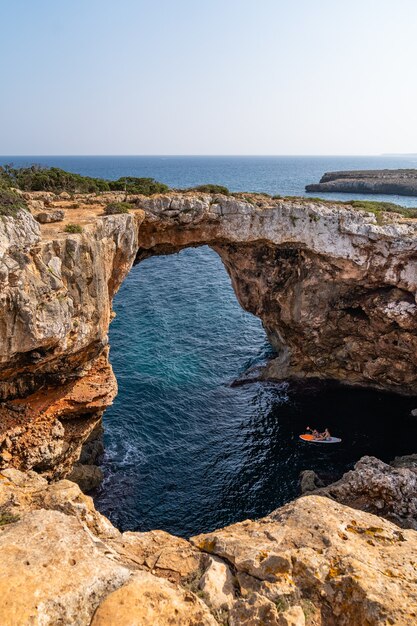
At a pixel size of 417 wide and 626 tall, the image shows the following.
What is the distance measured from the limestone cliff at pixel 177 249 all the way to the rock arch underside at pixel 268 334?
0.30 feet

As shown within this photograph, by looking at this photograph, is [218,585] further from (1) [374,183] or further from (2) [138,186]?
(1) [374,183]

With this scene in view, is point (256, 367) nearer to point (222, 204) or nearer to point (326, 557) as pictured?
point (222, 204)

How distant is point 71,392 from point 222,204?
17.7 metres

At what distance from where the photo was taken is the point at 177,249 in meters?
35.0

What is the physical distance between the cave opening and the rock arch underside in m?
3.17

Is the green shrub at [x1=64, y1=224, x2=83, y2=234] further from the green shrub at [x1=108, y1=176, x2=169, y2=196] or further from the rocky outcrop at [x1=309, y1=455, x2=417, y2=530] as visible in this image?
the rocky outcrop at [x1=309, y1=455, x2=417, y2=530]

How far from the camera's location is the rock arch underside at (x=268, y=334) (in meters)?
10.5

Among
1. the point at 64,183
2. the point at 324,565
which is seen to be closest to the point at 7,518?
the point at 324,565

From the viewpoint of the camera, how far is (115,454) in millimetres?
30312

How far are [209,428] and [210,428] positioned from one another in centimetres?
8

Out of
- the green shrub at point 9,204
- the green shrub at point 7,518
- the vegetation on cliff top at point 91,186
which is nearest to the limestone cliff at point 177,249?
the green shrub at point 9,204

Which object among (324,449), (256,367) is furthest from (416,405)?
(256,367)

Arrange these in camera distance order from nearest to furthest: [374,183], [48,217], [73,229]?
[73,229]
[48,217]
[374,183]

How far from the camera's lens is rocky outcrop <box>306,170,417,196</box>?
389 ft
